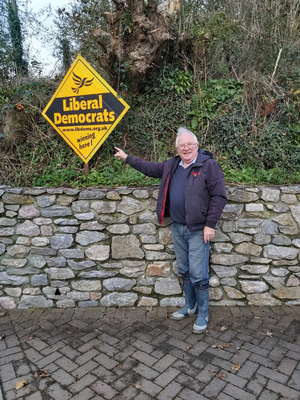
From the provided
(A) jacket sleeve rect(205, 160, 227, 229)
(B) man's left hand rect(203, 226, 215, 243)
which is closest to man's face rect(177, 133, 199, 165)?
(A) jacket sleeve rect(205, 160, 227, 229)

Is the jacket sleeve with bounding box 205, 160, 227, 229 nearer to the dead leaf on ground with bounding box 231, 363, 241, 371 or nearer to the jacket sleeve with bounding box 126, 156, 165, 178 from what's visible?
the jacket sleeve with bounding box 126, 156, 165, 178

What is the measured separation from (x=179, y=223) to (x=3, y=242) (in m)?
2.12

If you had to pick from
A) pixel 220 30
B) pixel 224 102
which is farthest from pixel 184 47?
pixel 224 102

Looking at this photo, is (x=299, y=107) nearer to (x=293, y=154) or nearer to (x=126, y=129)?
(x=293, y=154)

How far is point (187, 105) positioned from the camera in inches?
175

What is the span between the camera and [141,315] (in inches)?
128

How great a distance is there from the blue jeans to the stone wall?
0.30 meters

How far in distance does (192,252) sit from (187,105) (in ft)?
8.52

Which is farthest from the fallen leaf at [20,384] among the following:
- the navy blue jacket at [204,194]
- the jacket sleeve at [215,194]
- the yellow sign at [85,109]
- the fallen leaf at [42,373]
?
the yellow sign at [85,109]

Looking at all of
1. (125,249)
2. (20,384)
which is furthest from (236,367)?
(20,384)

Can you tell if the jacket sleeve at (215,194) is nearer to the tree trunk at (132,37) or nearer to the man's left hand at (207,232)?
the man's left hand at (207,232)

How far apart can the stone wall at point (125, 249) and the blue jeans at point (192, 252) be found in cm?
30

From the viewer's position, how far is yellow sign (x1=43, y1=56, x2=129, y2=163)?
11.1ft

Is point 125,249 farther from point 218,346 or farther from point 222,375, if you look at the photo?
point 222,375
